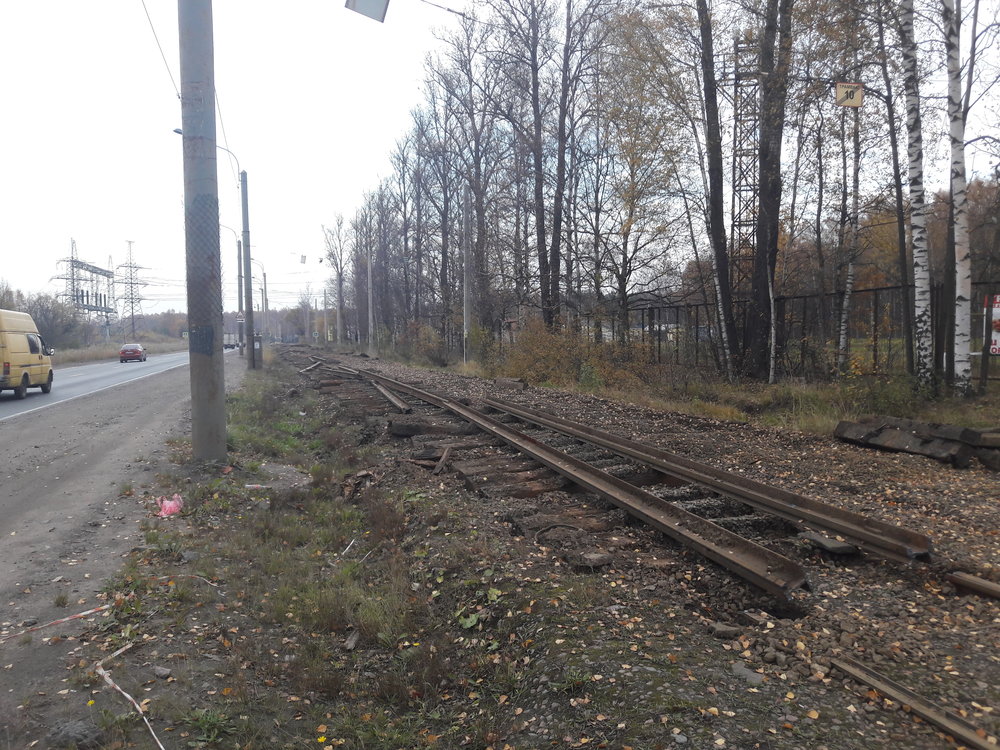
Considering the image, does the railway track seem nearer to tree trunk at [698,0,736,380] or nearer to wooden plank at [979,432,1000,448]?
wooden plank at [979,432,1000,448]

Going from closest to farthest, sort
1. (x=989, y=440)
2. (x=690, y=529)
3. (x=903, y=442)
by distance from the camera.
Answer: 1. (x=690, y=529)
2. (x=989, y=440)
3. (x=903, y=442)

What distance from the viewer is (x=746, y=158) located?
18.8 m

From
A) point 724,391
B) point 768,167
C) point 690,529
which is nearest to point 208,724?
point 690,529

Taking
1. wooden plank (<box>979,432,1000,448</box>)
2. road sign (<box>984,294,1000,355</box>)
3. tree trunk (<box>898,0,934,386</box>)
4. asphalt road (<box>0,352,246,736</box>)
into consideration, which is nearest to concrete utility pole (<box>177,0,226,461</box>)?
asphalt road (<box>0,352,246,736</box>)

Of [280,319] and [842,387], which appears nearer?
[842,387]

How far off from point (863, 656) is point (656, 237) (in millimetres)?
20350

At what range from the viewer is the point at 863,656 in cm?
362

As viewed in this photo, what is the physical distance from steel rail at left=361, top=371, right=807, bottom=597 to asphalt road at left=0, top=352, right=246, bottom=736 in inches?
157

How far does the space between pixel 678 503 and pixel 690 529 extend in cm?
93

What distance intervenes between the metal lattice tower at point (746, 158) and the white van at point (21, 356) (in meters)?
19.8

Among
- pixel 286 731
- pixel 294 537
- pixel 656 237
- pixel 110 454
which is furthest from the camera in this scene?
pixel 656 237

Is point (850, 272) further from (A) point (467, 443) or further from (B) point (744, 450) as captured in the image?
(A) point (467, 443)

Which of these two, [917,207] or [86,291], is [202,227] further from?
[86,291]

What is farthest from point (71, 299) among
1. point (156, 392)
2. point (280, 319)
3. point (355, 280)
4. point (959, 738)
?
point (280, 319)
